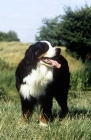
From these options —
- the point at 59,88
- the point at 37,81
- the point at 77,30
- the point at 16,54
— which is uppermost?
the point at 37,81

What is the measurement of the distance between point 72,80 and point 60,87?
36.9 feet

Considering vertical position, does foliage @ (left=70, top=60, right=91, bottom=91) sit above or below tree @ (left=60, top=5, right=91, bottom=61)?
below

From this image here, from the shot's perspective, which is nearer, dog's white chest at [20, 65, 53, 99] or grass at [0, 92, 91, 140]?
grass at [0, 92, 91, 140]

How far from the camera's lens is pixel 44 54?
250 inches

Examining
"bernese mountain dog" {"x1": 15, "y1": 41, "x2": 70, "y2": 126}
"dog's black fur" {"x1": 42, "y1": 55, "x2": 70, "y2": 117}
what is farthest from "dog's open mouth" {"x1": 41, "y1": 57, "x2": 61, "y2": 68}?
"dog's black fur" {"x1": 42, "y1": 55, "x2": 70, "y2": 117}

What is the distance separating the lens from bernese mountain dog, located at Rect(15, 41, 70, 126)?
631 cm

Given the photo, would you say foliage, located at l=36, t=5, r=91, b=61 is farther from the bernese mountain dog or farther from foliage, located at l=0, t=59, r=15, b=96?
the bernese mountain dog

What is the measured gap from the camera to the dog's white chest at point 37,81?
20.6 feet

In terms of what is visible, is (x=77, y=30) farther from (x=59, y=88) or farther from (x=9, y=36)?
(x=59, y=88)

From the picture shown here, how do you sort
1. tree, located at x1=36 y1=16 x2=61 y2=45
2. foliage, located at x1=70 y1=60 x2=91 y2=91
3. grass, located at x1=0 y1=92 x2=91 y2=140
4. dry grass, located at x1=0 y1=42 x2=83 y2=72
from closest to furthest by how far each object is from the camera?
grass, located at x1=0 y1=92 x2=91 y2=140 → foliage, located at x1=70 y1=60 x2=91 y2=91 → dry grass, located at x1=0 y1=42 x2=83 y2=72 → tree, located at x1=36 y1=16 x2=61 y2=45

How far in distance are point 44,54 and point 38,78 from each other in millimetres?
413

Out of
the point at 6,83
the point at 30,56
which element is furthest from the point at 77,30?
the point at 30,56

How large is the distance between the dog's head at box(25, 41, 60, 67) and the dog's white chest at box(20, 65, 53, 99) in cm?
11

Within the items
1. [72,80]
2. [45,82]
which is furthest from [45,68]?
[72,80]
